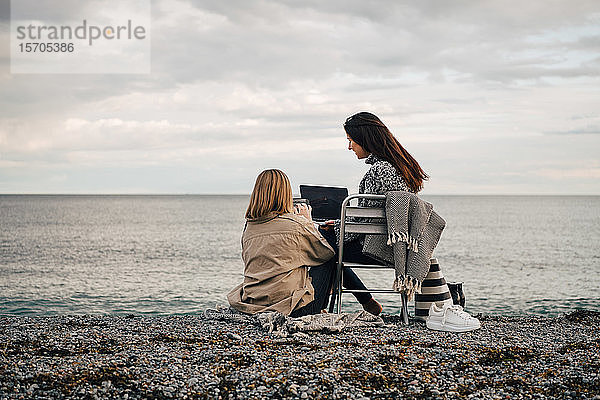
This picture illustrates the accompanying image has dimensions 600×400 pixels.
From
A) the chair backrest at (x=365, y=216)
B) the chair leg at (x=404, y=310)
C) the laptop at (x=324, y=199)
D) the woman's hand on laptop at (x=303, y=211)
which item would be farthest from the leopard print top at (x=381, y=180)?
the chair leg at (x=404, y=310)

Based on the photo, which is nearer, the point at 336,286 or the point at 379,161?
the point at 379,161

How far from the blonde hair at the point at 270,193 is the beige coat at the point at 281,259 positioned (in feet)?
0.32

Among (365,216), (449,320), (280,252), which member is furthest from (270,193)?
(449,320)

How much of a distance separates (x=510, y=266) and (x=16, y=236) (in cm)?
3866

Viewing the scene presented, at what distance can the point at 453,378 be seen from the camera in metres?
4.17

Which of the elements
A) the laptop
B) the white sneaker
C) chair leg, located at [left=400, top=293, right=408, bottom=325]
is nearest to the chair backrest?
the laptop

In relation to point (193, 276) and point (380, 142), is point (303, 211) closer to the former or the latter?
point (380, 142)

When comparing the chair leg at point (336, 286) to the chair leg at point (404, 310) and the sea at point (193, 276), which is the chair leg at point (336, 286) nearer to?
the chair leg at point (404, 310)

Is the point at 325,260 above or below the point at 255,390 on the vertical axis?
above

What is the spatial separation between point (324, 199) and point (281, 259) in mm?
974

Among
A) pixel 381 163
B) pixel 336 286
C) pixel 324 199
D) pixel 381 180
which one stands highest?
pixel 381 163

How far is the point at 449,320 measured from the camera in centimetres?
580

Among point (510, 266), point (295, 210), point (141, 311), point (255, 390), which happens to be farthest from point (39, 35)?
point (510, 266)

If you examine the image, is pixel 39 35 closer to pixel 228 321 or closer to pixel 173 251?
pixel 228 321
